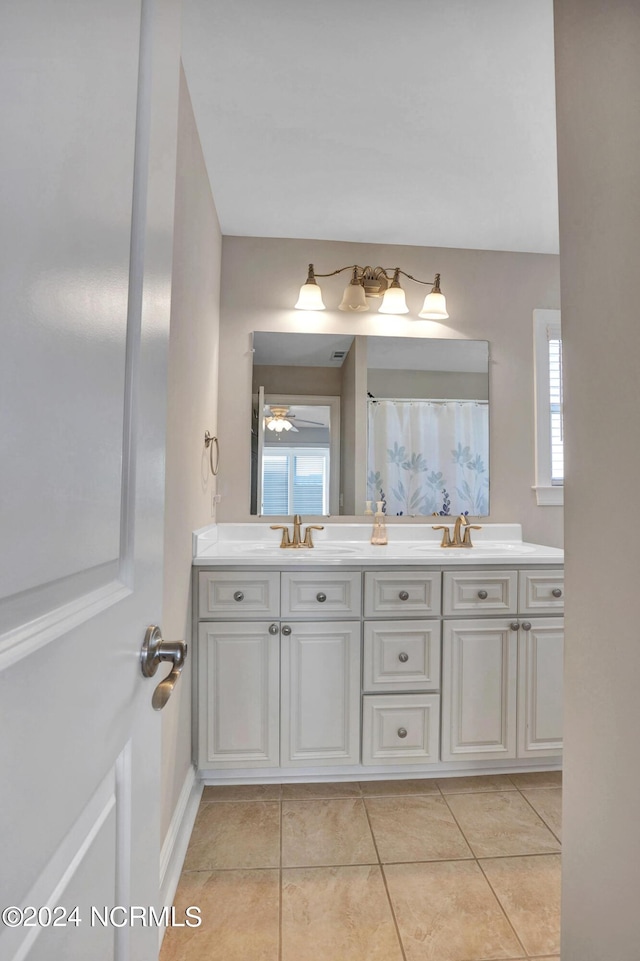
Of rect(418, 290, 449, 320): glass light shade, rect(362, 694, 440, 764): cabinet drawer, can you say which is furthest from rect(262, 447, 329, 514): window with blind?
rect(362, 694, 440, 764): cabinet drawer

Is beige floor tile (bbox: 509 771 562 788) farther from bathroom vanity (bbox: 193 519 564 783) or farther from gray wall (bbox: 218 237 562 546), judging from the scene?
gray wall (bbox: 218 237 562 546)

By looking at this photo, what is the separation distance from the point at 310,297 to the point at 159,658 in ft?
7.38

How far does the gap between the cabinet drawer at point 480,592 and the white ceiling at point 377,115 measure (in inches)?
65.2

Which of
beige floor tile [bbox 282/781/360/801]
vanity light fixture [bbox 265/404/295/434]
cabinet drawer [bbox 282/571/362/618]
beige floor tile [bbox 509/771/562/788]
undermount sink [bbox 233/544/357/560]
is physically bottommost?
beige floor tile [bbox 509/771/562/788]

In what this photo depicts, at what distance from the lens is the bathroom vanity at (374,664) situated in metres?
2.02

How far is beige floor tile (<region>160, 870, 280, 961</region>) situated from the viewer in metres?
1.31

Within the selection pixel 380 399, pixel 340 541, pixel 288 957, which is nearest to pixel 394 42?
pixel 380 399

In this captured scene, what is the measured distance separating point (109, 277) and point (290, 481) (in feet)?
7.13

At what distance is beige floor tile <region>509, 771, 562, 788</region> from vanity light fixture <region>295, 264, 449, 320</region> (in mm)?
2166

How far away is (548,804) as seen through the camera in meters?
1.98

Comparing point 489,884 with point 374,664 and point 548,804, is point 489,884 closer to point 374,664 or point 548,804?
point 548,804

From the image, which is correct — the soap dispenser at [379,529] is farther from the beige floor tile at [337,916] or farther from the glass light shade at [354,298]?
the beige floor tile at [337,916]

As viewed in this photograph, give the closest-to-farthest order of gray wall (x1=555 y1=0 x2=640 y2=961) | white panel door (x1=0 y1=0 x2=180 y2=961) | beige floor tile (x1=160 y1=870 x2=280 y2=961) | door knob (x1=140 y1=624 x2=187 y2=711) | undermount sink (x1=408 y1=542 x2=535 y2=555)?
white panel door (x1=0 y1=0 x2=180 y2=961)
door knob (x1=140 y1=624 x2=187 y2=711)
gray wall (x1=555 y1=0 x2=640 y2=961)
beige floor tile (x1=160 y1=870 x2=280 y2=961)
undermount sink (x1=408 y1=542 x2=535 y2=555)

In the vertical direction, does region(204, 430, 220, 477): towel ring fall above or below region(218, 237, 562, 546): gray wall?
below
